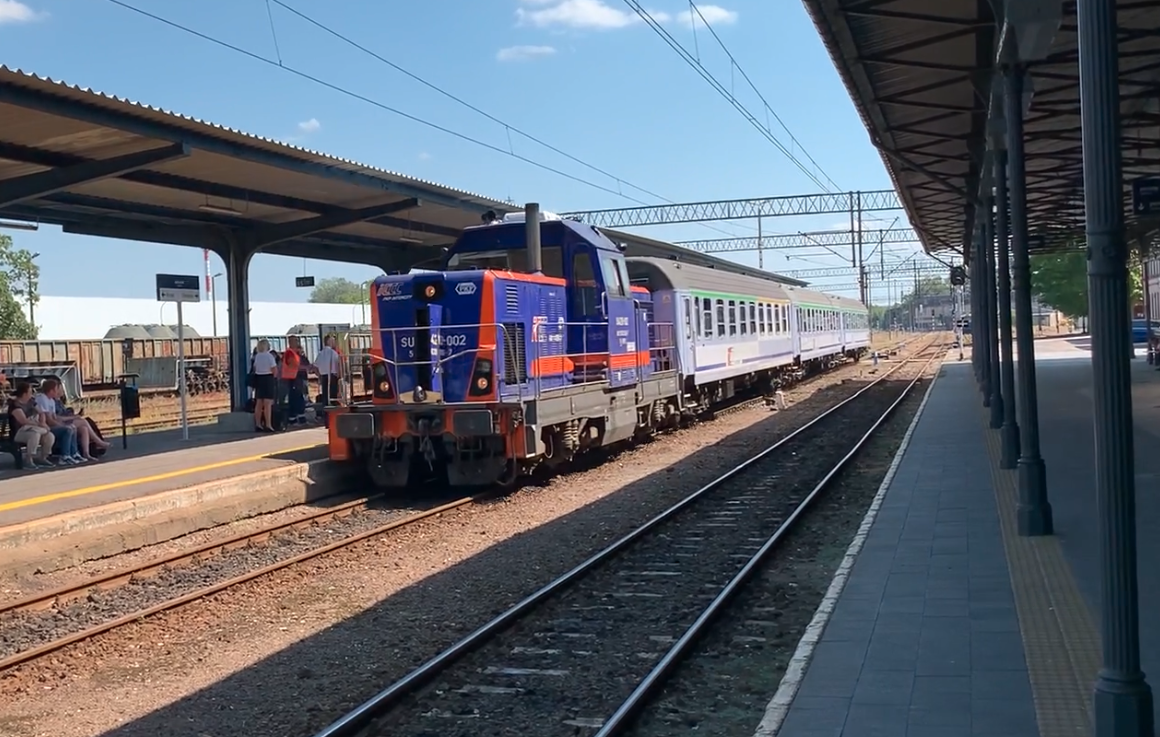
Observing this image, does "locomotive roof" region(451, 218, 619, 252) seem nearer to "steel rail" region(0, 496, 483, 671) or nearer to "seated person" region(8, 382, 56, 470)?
"steel rail" region(0, 496, 483, 671)

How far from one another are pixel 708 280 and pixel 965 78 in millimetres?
11359

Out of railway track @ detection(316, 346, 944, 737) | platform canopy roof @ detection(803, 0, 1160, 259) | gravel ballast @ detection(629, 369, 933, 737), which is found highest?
platform canopy roof @ detection(803, 0, 1160, 259)

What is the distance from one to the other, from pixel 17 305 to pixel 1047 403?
1899 inches

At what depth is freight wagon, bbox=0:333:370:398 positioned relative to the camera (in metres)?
36.1

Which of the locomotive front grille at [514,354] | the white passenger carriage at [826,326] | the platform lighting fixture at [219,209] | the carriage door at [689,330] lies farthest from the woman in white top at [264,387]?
the white passenger carriage at [826,326]

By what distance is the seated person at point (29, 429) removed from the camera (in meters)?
14.8

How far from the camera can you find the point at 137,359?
39500 millimetres

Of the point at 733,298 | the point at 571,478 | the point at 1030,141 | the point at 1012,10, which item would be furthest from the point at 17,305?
the point at 1012,10

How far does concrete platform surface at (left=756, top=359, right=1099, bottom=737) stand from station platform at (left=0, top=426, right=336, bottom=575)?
7435mm

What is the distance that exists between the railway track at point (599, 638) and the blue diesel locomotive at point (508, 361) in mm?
2663

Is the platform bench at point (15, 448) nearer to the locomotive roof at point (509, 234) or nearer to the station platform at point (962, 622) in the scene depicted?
the locomotive roof at point (509, 234)

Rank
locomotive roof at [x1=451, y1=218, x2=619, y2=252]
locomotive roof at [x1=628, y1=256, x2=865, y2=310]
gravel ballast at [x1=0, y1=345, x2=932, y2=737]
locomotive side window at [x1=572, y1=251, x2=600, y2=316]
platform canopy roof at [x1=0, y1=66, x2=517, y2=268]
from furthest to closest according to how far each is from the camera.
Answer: locomotive roof at [x1=628, y1=256, x2=865, y2=310], locomotive side window at [x1=572, y1=251, x2=600, y2=316], locomotive roof at [x1=451, y1=218, x2=619, y2=252], platform canopy roof at [x1=0, y1=66, x2=517, y2=268], gravel ballast at [x1=0, y1=345, x2=932, y2=737]

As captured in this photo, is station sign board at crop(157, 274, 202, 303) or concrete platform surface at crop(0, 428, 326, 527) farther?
station sign board at crop(157, 274, 202, 303)

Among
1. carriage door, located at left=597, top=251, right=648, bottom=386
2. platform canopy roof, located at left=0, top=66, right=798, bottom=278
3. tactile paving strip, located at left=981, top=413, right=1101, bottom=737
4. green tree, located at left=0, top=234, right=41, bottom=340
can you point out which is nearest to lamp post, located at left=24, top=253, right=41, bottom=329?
green tree, located at left=0, top=234, right=41, bottom=340
